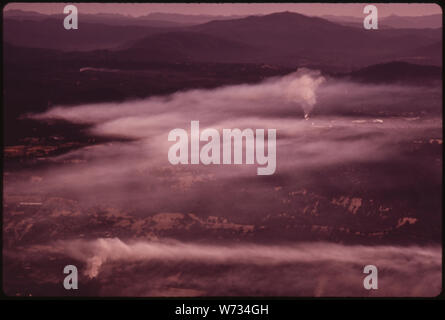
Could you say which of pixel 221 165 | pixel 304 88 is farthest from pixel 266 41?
pixel 221 165

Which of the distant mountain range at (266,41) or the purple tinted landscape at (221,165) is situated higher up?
the distant mountain range at (266,41)

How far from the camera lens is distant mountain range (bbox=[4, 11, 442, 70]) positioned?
5.00 meters

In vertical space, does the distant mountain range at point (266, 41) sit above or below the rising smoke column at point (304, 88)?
above

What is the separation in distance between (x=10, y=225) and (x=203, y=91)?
9.12 feet

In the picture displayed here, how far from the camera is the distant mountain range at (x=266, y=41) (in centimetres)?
500

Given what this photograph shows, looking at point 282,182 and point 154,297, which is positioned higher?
point 282,182

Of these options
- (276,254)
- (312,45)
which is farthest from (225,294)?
(312,45)

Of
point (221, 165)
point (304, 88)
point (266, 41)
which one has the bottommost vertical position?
point (221, 165)

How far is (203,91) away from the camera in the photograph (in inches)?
201

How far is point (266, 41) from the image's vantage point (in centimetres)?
530

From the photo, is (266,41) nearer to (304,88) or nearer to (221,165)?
(304,88)

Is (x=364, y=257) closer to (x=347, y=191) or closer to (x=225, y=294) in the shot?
(x=347, y=191)

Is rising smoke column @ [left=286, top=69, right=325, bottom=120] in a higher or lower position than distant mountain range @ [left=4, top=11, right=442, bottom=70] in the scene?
lower

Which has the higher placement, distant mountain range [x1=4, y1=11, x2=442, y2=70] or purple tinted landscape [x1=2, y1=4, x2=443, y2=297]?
distant mountain range [x1=4, y1=11, x2=442, y2=70]
